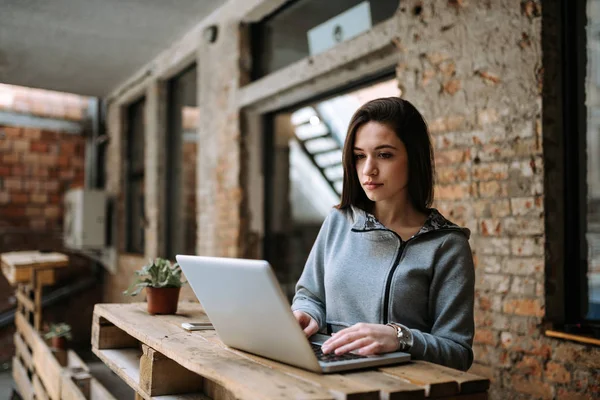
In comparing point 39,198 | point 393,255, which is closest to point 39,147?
point 39,198

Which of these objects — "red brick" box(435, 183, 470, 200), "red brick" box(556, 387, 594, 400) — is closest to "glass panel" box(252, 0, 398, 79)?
"red brick" box(435, 183, 470, 200)

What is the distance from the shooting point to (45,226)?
23.6ft

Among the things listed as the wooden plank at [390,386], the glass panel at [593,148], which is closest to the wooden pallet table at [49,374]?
the wooden plank at [390,386]

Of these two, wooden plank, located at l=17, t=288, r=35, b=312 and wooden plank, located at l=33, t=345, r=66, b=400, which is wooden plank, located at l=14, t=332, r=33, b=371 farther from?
wooden plank, located at l=33, t=345, r=66, b=400

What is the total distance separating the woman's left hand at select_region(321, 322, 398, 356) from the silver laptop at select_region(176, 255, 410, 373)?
15 mm

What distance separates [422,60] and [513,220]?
88cm

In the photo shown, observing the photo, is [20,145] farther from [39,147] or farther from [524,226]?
[524,226]

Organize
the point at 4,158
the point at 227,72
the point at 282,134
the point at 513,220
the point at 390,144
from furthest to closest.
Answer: the point at 4,158 → the point at 282,134 → the point at 227,72 → the point at 513,220 → the point at 390,144

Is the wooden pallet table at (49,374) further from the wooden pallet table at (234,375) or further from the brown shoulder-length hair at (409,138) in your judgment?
the brown shoulder-length hair at (409,138)

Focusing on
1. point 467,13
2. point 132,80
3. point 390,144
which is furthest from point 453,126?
point 132,80

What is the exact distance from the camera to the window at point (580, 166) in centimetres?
220

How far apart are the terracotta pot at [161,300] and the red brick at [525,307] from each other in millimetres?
1283

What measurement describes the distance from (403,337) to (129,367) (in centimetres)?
93

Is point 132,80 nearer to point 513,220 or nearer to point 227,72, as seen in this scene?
point 227,72
